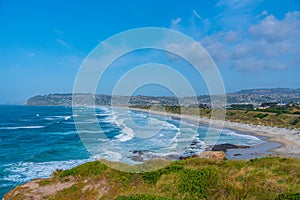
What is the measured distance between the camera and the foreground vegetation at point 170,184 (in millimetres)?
8727

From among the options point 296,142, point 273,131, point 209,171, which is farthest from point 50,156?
→ point 273,131

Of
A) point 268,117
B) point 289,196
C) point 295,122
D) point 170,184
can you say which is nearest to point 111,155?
point 170,184

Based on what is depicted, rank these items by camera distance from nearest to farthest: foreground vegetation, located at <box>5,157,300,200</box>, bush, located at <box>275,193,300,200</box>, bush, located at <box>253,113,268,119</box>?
bush, located at <box>275,193,300,200</box>
foreground vegetation, located at <box>5,157,300,200</box>
bush, located at <box>253,113,268,119</box>

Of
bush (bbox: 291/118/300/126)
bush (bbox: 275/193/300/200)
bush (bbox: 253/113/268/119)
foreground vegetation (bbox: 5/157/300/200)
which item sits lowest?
bush (bbox: 291/118/300/126)

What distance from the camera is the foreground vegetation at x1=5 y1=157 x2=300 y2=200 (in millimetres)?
8727

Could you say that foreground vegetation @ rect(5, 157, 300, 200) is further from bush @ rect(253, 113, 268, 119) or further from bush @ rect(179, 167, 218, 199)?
bush @ rect(253, 113, 268, 119)

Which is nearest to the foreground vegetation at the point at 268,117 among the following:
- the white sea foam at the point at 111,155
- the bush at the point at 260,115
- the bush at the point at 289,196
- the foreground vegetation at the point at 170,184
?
the bush at the point at 260,115

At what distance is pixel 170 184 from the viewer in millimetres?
9625

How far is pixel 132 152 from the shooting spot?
28438mm

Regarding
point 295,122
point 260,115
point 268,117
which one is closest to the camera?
point 295,122

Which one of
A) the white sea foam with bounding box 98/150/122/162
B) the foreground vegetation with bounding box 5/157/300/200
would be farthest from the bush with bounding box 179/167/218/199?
the white sea foam with bounding box 98/150/122/162

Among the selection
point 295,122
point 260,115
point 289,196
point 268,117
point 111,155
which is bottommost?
point 295,122

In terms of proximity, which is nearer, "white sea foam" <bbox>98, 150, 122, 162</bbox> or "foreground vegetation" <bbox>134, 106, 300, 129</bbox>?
"white sea foam" <bbox>98, 150, 122, 162</bbox>

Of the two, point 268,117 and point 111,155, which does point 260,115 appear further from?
point 111,155
